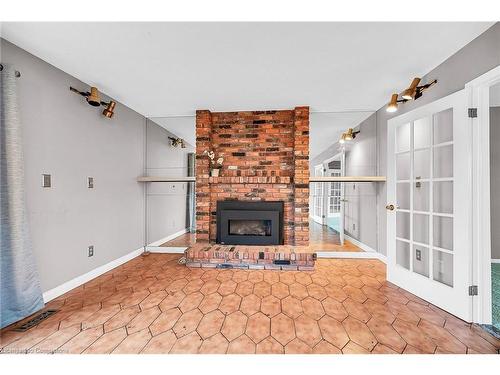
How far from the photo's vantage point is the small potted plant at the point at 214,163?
3137 mm

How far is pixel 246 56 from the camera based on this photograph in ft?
5.96

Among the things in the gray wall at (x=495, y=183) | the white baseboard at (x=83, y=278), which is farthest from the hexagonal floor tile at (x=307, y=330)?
the gray wall at (x=495, y=183)

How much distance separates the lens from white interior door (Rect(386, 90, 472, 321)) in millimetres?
1646

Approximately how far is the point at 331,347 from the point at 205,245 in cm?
206

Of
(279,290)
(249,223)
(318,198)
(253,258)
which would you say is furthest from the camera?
(318,198)

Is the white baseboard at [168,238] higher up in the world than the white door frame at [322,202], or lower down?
lower down

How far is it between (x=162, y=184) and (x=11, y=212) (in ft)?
6.55

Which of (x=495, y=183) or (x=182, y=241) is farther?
(x=182, y=241)

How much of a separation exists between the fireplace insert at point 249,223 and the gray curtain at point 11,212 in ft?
6.68

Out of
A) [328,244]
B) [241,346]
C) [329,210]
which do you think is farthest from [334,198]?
[241,346]

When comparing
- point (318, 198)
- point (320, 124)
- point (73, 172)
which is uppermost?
point (320, 124)

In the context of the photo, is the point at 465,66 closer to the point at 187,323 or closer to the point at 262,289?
the point at 262,289

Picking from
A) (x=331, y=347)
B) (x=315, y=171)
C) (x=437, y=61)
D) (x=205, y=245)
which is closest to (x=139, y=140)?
(x=205, y=245)

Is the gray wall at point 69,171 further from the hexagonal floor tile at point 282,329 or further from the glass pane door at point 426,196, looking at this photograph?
the glass pane door at point 426,196
